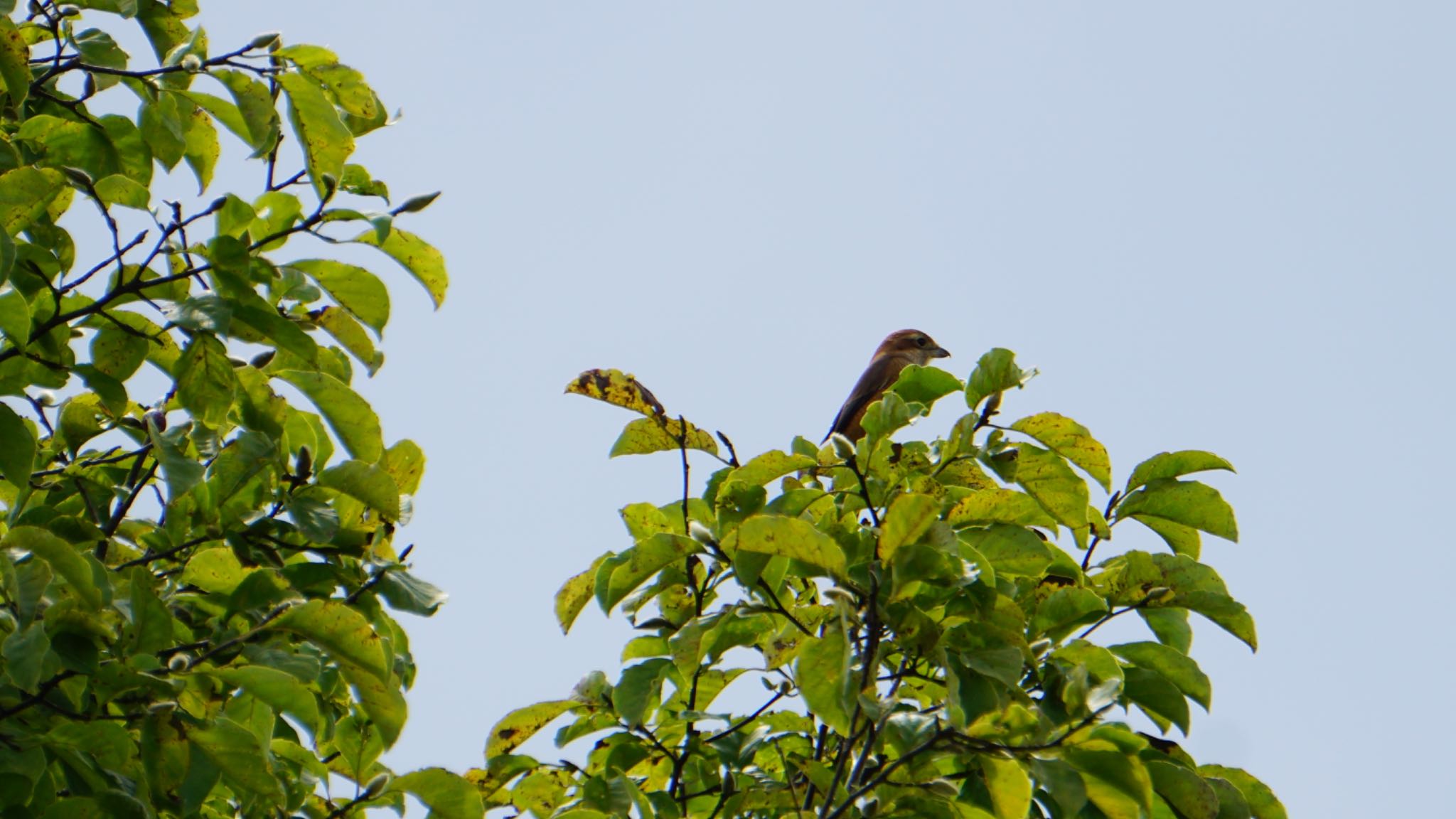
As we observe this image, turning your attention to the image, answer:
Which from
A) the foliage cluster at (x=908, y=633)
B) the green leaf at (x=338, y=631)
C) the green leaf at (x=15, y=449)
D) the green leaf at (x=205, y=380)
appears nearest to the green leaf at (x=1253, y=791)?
the foliage cluster at (x=908, y=633)

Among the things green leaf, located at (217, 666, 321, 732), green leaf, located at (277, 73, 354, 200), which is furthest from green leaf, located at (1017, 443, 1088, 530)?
green leaf, located at (277, 73, 354, 200)

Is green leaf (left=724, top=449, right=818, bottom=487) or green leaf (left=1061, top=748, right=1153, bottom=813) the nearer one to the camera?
green leaf (left=1061, top=748, right=1153, bottom=813)

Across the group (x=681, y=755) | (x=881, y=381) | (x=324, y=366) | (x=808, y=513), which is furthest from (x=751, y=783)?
(x=881, y=381)

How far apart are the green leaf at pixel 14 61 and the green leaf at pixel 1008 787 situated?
2.74 m

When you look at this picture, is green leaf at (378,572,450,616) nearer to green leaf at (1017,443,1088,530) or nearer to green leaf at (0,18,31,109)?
green leaf at (1017,443,1088,530)

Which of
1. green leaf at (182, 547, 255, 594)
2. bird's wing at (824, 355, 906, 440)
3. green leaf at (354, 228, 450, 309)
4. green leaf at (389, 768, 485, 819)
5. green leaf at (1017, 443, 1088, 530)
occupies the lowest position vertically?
green leaf at (389, 768, 485, 819)

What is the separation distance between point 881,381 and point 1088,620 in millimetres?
8217

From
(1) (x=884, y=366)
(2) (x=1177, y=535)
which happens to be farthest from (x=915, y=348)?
(2) (x=1177, y=535)

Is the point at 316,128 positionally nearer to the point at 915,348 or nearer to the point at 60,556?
the point at 60,556

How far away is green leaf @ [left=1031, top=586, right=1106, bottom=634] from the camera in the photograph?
121 inches

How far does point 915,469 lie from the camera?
3.29m

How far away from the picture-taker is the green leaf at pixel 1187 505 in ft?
11.0

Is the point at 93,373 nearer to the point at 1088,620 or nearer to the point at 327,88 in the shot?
the point at 327,88

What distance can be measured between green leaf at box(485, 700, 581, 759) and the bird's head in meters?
8.41
